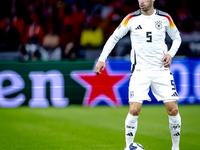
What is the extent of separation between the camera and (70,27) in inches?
472

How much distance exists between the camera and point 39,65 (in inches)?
399

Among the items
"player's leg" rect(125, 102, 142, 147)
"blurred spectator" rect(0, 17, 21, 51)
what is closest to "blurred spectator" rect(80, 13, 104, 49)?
"blurred spectator" rect(0, 17, 21, 51)

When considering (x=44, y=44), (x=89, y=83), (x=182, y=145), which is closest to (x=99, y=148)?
(x=182, y=145)

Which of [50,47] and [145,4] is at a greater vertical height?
[145,4]

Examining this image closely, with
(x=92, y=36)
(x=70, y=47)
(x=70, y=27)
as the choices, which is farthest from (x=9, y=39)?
(x=92, y=36)

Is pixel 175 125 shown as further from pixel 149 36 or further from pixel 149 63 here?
pixel 149 36

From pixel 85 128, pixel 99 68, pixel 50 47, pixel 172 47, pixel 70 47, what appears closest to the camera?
pixel 99 68

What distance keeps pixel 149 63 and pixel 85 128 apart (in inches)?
113

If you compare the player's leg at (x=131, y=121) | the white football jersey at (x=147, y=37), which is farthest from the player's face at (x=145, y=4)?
the player's leg at (x=131, y=121)

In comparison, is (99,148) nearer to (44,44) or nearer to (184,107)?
(184,107)

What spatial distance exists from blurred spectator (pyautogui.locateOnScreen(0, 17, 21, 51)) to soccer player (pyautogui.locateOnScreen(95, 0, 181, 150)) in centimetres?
740

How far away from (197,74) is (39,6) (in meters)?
6.38

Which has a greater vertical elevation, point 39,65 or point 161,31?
point 161,31

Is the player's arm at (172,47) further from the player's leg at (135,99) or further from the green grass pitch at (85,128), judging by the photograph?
the green grass pitch at (85,128)
